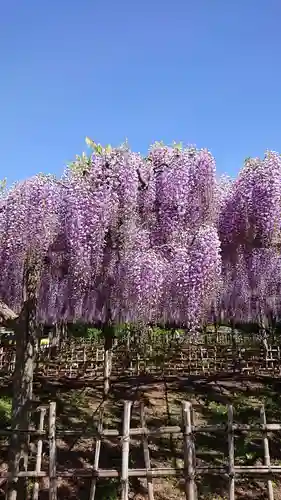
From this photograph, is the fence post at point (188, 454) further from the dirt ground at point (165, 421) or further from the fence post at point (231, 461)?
the dirt ground at point (165, 421)

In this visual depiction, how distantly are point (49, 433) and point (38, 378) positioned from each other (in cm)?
405

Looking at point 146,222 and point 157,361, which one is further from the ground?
point 146,222

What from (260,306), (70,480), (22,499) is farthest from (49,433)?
(260,306)

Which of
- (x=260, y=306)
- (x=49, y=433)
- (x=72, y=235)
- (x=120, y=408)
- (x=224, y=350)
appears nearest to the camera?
(x=49, y=433)

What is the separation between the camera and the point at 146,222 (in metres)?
6.73

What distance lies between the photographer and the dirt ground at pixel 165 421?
7238mm

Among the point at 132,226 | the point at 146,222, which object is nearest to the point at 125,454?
the point at 132,226

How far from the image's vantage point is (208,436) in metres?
9.02

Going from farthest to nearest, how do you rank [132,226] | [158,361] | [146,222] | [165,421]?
[158,361], [165,421], [146,222], [132,226]

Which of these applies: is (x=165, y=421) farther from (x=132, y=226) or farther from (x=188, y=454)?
(x=132, y=226)

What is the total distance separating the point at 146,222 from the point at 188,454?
291cm

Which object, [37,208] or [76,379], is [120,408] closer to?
[76,379]

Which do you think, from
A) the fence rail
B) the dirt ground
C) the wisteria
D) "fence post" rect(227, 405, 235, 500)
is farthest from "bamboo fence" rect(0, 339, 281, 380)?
"fence post" rect(227, 405, 235, 500)

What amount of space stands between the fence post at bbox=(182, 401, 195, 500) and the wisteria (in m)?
1.25
